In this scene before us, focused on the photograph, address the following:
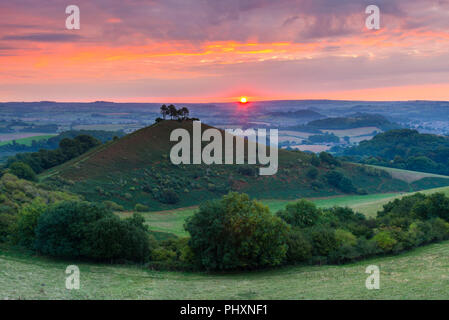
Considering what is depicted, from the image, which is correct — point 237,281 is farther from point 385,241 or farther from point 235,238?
point 385,241

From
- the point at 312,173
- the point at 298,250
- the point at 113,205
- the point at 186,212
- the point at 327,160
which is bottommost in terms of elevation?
the point at 186,212

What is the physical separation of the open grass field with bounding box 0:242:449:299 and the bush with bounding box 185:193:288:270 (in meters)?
1.23

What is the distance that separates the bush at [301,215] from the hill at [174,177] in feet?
140

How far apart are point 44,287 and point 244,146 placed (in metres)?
104

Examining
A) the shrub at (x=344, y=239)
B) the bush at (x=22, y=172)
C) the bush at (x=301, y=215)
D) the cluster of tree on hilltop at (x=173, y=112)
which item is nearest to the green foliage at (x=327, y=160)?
the cluster of tree on hilltop at (x=173, y=112)

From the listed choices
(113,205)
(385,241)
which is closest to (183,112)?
(113,205)

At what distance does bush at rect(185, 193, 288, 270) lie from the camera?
108 feet

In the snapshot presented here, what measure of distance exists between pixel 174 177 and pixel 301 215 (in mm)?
55593

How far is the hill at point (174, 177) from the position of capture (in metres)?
86.9

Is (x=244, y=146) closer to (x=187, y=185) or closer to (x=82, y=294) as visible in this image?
(x=187, y=185)

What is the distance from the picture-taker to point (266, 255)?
3319 centimetres

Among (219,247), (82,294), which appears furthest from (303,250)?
(82,294)

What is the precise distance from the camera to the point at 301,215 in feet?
156

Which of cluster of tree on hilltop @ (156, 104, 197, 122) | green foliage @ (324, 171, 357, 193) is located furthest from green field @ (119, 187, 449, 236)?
cluster of tree on hilltop @ (156, 104, 197, 122)
